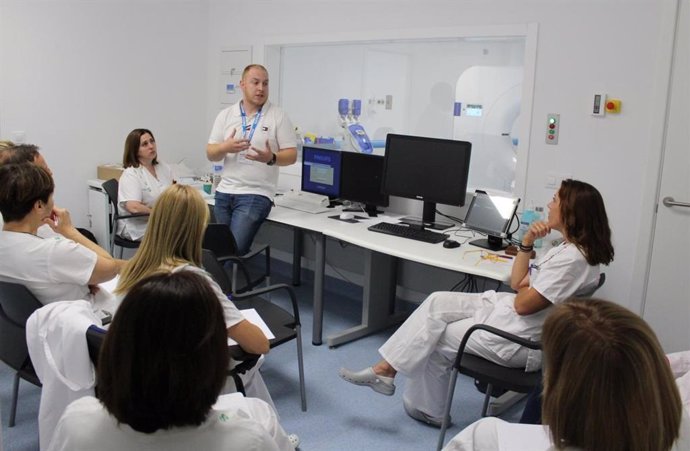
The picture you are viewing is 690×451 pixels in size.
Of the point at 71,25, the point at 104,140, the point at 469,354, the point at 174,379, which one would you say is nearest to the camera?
the point at 174,379

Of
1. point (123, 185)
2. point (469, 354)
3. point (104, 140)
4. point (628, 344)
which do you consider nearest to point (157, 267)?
point (469, 354)

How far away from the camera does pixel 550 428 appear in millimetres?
1110

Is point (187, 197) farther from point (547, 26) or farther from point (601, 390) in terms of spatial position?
point (547, 26)

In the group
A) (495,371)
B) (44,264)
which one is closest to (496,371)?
(495,371)

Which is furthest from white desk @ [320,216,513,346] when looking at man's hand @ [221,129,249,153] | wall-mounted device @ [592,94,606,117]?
wall-mounted device @ [592,94,606,117]

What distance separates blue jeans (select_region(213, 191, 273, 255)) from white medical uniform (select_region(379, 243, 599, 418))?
1492 millimetres

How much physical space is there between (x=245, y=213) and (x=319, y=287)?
0.70 meters

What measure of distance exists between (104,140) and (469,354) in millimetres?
3948

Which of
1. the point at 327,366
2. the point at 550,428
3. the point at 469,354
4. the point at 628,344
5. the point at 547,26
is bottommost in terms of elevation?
the point at 327,366

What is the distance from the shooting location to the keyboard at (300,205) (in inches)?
167

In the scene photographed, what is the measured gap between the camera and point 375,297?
3916 mm

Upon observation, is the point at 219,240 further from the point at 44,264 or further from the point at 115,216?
the point at 115,216

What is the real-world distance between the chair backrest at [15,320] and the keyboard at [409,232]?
1.98 meters

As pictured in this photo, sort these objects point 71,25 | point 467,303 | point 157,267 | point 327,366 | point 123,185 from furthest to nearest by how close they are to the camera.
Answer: point 71,25, point 123,185, point 327,366, point 467,303, point 157,267
